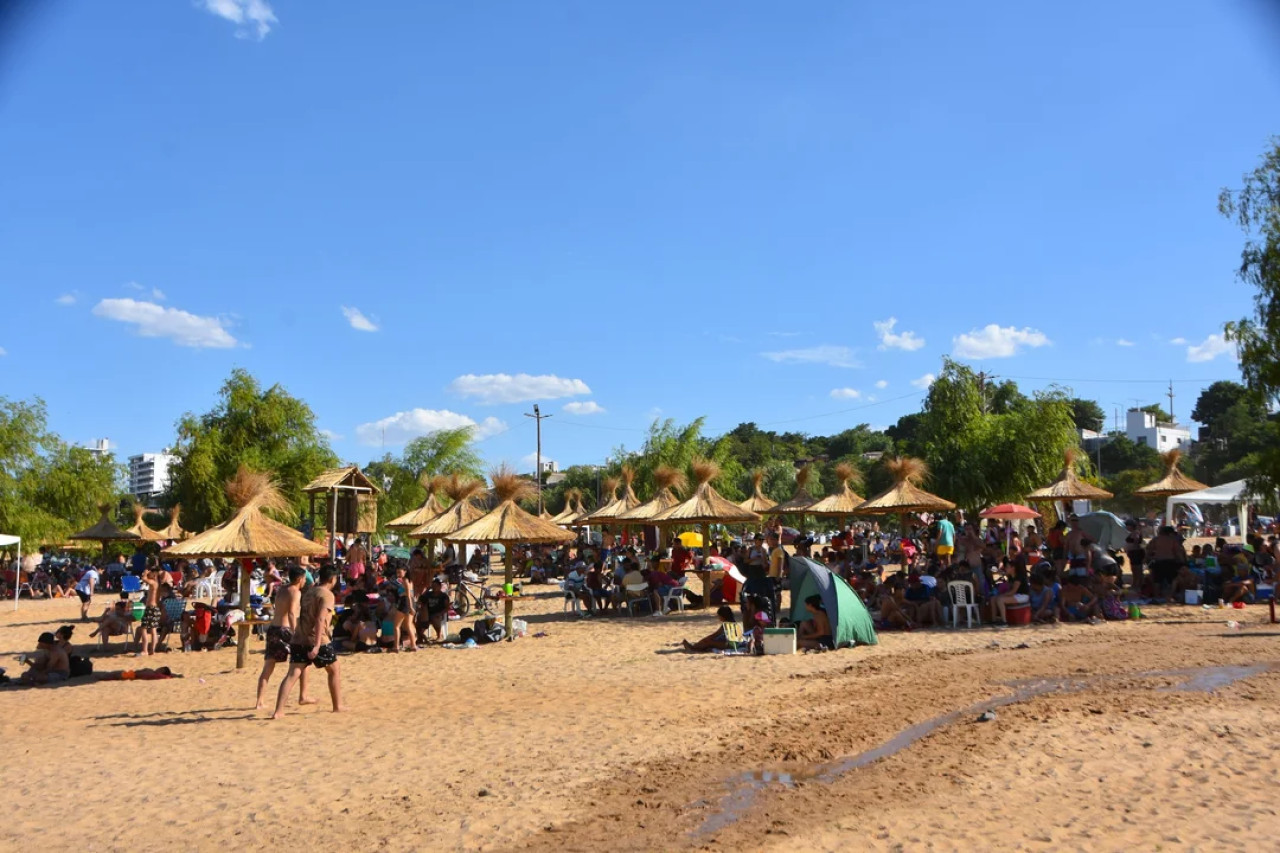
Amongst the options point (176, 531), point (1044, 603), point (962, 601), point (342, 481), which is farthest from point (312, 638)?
point (176, 531)

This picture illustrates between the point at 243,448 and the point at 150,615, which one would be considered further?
the point at 243,448

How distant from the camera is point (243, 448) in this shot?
1305 inches

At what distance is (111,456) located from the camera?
129 ft

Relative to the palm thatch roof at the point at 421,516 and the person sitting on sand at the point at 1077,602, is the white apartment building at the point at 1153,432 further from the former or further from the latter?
the person sitting on sand at the point at 1077,602

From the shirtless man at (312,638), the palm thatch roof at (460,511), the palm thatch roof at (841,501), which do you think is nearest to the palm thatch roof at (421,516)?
the palm thatch roof at (460,511)

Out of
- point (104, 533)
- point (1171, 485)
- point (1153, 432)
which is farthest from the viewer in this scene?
point (1153, 432)

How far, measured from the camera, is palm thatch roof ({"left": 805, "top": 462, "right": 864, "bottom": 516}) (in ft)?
85.2

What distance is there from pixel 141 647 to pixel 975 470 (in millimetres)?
22661

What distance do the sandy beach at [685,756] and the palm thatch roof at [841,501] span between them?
13.2m

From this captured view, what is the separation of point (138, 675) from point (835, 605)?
29.4 ft

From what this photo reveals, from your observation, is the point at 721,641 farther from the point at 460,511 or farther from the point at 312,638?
the point at 460,511

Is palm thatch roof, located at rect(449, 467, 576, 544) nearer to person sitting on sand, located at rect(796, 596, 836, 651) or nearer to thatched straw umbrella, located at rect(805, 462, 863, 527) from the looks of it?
person sitting on sand, located at rect(796, 596, 836, 651)

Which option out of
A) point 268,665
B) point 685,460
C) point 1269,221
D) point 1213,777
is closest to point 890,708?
point 1213,777

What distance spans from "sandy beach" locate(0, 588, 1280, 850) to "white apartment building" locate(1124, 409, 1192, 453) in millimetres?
88166
